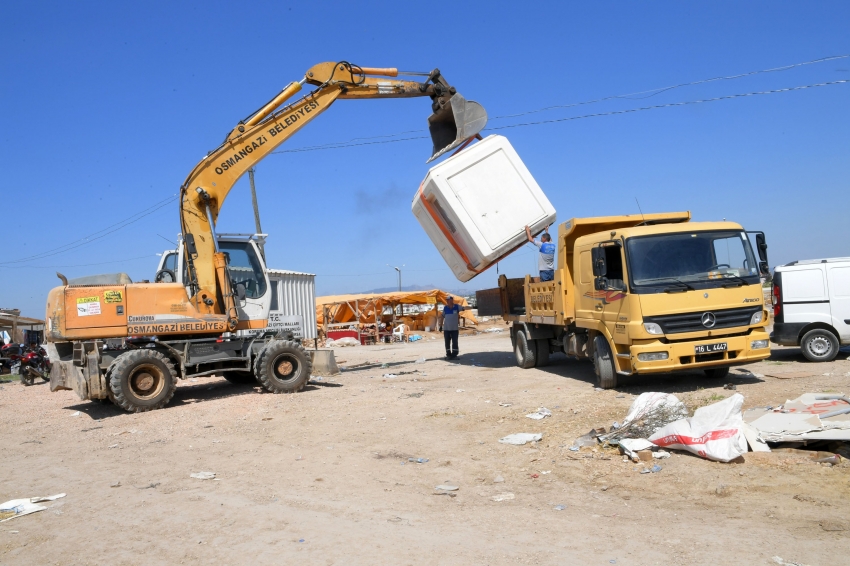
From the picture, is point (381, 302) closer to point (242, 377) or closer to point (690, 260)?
point (242, 377)

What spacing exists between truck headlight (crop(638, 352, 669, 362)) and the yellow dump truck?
0.5 inches

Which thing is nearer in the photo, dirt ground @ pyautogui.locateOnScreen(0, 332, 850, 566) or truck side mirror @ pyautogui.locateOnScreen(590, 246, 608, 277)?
dirt ground @ pyautogui.locateOnScreen(0, 332, 850, 566)

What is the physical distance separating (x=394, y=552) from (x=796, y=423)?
13.5 ft

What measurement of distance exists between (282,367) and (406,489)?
6.23m

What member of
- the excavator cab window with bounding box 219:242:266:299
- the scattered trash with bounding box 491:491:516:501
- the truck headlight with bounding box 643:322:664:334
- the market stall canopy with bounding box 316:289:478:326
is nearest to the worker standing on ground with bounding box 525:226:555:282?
the truck headlight with bounding box 643:322:664:334

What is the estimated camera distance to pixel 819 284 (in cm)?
1143

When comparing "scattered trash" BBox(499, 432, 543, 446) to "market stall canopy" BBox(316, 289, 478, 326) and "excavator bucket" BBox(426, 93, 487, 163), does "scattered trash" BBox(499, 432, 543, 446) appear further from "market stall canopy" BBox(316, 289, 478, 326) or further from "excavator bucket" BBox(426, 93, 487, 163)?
"market stall canopy" BBox(316, 289, 478, 326)

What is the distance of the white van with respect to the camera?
1131 cm

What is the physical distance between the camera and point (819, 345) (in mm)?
11492

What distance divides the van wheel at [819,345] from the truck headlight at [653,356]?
163 inches

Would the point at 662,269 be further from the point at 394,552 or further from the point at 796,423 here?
the point at 394,552

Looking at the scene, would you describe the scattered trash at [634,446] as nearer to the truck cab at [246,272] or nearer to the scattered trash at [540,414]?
the scattered trash at [540,414]

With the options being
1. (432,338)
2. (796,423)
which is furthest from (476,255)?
(432,338)

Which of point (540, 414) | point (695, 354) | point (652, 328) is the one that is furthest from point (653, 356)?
point (540, 414)
